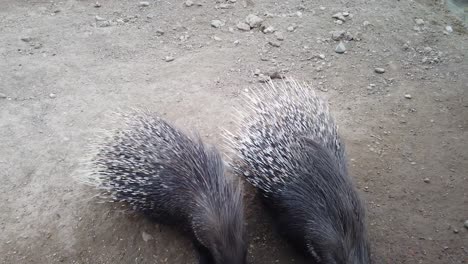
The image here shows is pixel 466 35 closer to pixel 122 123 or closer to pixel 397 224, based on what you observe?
pixel 397 224

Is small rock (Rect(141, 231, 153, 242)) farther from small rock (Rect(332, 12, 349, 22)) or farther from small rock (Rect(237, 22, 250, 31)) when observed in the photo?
small rock (Rect(332, 12, 349, 22))

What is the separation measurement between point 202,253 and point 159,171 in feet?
1.49

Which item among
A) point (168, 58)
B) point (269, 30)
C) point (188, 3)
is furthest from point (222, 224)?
point (188, 3)

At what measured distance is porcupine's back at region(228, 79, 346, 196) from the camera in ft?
6.62

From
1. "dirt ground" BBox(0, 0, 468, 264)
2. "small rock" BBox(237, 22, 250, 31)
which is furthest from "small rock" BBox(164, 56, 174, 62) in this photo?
"small rock" BBox(237, 22, 250, 31)

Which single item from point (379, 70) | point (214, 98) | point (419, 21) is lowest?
point (214, 98)

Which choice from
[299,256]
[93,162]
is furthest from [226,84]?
[299,256]

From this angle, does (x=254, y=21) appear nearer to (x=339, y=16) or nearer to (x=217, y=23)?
(x=217, y=23)

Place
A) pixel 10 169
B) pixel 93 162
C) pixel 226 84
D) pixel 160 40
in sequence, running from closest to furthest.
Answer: pixel 93 162 → pixel 10 169 → pixel 226 84 → pixel 160 40

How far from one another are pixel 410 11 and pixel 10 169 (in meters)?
3.26

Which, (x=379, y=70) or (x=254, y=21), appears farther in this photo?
(x=254, y=21)

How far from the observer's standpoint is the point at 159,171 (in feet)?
6.84

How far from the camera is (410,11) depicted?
3.55 m

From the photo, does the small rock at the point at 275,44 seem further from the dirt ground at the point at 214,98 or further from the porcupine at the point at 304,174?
the porcupine at the point at 304,174
